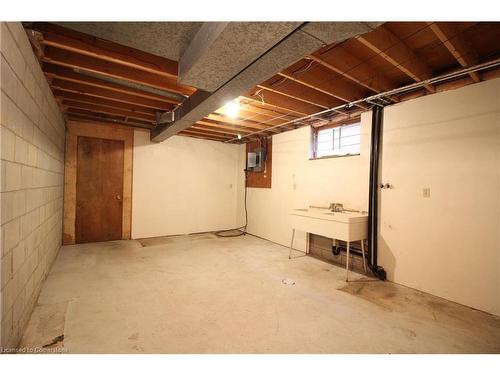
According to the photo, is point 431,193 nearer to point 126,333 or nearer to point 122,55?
point 126,333

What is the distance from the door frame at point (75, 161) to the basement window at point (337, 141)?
3.75 meters

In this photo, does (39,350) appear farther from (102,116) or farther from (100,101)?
Answer: (102,116)

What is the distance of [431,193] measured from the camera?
2.80 metres

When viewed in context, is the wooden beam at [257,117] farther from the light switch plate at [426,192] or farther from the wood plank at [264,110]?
the light switch plate at [426,192]

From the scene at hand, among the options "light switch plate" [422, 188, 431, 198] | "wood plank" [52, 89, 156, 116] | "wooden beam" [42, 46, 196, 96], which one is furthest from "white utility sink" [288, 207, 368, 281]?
"wood plank" [52, 89, 156, 116]

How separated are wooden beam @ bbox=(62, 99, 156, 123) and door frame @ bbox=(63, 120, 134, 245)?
766 millimetres

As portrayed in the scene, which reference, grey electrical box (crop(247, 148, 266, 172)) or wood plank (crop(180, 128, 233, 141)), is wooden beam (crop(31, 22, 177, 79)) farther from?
grey electrical box (crop(247, 148, 266, 172))

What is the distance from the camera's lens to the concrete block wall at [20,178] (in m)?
1.47

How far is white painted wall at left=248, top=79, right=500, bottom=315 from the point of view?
7.88 feet

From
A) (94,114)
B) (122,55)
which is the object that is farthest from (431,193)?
(94,114)

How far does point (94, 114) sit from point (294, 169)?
3.83 m

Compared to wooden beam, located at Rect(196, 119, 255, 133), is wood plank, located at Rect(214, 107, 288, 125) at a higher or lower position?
higher

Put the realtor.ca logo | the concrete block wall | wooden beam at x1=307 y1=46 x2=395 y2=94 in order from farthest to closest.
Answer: wooden beam at x1=307 y1=46 x2=395 y2=94
the realtor.ca logo
the concrete block wall

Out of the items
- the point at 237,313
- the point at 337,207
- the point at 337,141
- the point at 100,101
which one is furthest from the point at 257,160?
the point at 237,313
